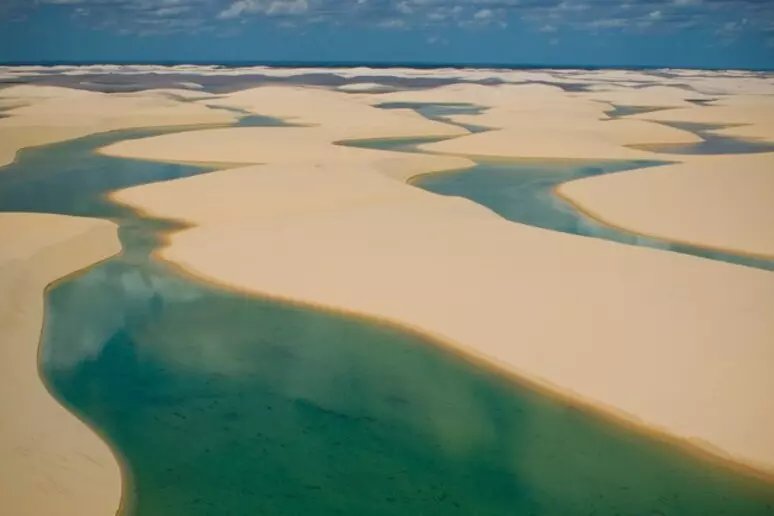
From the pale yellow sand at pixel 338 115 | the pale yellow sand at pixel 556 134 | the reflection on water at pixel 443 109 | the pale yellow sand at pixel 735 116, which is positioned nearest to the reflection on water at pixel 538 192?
the pale yellow sand at pixel 556 134

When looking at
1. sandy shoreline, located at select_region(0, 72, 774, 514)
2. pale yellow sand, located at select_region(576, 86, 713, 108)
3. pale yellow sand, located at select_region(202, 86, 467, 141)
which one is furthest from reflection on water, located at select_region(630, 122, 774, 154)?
pale yellow sand, located at select_region(576, 86, 713, 108)

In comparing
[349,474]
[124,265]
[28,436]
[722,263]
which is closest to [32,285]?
[124,265]

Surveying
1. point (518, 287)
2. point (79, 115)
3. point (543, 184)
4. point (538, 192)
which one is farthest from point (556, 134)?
point (79, 115)

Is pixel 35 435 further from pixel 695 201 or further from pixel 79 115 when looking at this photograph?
pixel 79 115

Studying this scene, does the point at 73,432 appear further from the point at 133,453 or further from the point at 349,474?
the point at 349,474

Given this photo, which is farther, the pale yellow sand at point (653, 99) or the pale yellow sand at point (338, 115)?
the pale yellow sand at point (653, 99)

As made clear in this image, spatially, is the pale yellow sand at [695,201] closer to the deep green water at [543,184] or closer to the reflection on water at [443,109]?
the deep green water at [543,184]
